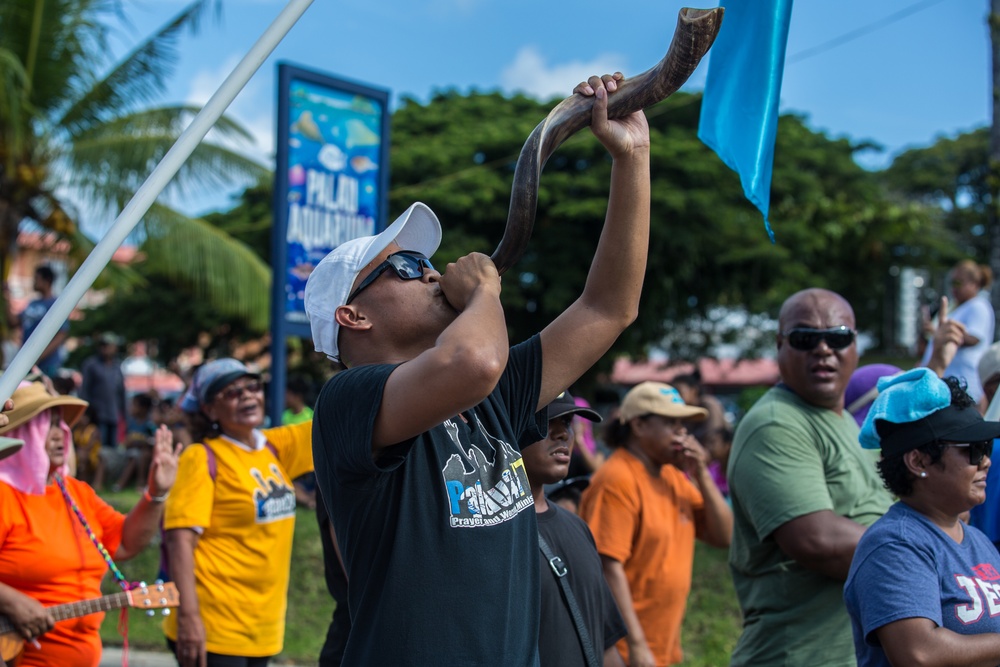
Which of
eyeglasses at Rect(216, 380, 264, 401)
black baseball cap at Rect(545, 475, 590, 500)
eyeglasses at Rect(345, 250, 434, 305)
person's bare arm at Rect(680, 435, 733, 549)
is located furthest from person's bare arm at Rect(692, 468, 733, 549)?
eyeglasses at Rect(345, 250, 434, 305)

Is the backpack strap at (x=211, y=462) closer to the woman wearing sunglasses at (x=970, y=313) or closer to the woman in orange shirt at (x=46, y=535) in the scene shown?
the woman in orange shirt at (x=46, y=535)

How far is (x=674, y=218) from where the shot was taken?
62.5ft

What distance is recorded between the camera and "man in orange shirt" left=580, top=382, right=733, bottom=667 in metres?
4.65

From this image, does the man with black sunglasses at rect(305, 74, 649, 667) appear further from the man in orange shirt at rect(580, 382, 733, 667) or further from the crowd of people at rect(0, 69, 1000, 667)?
the man in orange shirt at rect(580, 382, 733, 667)

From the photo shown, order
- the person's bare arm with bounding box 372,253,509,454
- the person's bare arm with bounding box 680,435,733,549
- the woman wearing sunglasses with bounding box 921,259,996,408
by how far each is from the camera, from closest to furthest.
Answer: the person's bare arm with bounding box 372,253,509,454 → the person's bare arm with bounding box 680,435,733,549 → the woman wearing sunglasses with bounding box 921,259,996,408

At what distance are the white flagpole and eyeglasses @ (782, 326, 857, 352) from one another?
2.44 metres

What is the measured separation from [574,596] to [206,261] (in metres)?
12.6

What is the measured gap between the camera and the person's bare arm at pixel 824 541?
3.60 m

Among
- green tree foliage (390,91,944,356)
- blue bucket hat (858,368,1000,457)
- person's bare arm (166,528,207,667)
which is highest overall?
green tree foliage (390,91,944,356)

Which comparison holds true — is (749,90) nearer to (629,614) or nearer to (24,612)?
(629,614)

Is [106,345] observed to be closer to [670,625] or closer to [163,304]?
[163,304]

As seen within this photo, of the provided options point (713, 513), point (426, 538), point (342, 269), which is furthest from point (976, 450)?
point (713, 513)

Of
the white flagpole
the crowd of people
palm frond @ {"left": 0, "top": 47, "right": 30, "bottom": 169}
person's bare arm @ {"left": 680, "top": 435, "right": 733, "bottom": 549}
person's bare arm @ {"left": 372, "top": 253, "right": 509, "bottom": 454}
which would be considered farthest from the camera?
palm frond @ {"left": 0, "top": 47, "right": 30, "bottom": 169}

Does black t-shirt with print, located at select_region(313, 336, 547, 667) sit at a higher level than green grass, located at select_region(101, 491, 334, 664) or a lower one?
higher
